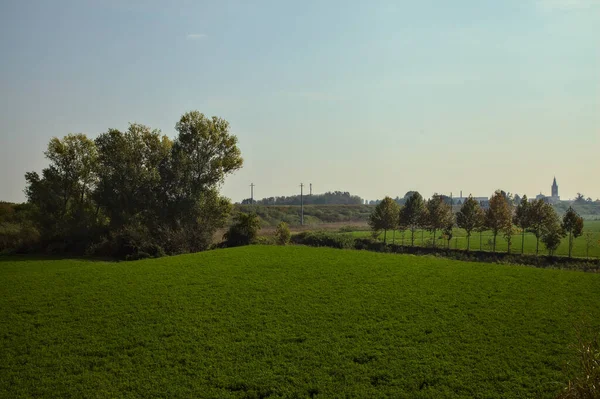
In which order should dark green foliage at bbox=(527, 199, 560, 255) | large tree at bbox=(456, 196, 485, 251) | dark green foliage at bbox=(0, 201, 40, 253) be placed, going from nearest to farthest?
dark green foliage at bbox=(0, 201, 40, 253) < dark green foliage at bbox=(527, 199, 560, 255) < large tree at bbox=(456, 196, 485, 251)

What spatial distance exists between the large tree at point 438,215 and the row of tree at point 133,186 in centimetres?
2588

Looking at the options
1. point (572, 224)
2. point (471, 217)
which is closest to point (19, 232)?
point (471, 217)

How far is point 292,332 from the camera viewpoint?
485 inches

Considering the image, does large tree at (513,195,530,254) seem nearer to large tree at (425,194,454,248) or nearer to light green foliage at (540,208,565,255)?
light green foliage at (540,208,565,255)

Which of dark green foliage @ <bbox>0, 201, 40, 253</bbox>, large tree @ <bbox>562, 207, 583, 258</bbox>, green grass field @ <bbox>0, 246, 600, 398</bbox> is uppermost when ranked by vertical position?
large tree @ <bbox>562, 207, 583, 258</bbox>

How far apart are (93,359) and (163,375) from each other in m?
2.12

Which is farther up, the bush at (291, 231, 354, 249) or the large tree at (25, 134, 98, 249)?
the large tree at (25, 134, 98, 249)

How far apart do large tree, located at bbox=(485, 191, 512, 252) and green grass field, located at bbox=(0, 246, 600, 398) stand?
26646mm

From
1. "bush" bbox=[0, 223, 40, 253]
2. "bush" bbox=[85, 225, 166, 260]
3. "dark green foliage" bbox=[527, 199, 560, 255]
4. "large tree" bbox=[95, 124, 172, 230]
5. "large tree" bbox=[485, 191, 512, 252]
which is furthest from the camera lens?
"large tree" bbox=[485, 191, 512, 252]

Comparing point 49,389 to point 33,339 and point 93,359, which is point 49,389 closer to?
point 93,359

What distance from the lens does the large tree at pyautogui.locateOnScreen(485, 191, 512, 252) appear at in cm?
4354

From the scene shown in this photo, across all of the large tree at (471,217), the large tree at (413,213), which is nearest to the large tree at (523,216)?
the large tree at (471,217)

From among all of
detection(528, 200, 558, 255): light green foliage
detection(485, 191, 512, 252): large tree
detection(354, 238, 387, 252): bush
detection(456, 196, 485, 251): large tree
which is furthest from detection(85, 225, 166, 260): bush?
detection(528, 200, 558, 255): light green foliage

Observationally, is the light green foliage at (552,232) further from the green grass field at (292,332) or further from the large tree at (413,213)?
the green grass field at (292,332)
